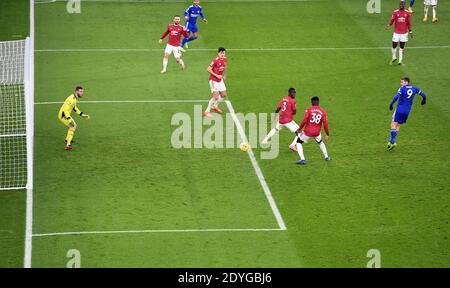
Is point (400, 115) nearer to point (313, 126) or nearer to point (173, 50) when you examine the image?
point (313, 126)

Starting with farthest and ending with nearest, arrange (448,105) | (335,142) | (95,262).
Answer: (448,105), (335,142), (95,262)

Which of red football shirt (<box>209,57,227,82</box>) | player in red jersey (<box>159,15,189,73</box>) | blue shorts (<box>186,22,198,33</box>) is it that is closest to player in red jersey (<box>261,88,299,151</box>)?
red football shirt (<box>209,57,227,82</box>)

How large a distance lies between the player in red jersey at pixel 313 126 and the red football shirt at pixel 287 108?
964 millimetres

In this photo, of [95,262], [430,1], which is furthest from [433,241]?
[430,1]

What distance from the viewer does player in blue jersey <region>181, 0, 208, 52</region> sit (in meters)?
41.4

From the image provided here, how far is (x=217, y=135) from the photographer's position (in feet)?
105

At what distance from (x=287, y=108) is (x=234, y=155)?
2134 millimetres

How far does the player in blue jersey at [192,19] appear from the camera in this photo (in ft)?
136

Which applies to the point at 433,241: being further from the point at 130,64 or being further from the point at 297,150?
the point at 130,64

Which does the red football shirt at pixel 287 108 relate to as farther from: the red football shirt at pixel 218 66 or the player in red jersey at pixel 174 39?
the player in red jersey at pixel 174 39

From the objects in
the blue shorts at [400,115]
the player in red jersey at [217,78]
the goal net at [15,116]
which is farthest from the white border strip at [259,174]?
the goal net at [15,116]

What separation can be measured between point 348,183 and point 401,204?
6.44 feet

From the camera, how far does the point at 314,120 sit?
29.0m

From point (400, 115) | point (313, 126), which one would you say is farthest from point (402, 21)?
point (313, 126)
